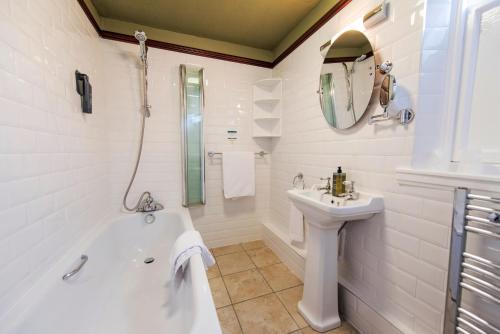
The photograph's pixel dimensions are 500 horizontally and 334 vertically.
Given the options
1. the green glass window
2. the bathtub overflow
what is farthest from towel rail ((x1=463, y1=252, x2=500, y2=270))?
the bathtub overflow

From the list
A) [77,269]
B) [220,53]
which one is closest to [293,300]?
[77,269]

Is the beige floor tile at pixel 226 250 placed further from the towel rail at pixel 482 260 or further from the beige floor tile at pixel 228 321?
the towel rail at pixel 482 260

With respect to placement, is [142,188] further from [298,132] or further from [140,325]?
[298,132]

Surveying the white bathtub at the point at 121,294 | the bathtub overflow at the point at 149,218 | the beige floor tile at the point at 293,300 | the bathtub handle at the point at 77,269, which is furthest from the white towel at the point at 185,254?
the bathtub overflow at the point at 149,218

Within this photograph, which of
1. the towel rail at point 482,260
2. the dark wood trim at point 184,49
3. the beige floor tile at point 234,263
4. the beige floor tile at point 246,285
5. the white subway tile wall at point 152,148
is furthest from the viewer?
the beige floor tile at point 234,263

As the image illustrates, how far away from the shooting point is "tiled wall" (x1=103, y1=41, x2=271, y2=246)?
1906 mm

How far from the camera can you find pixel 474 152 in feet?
2.92

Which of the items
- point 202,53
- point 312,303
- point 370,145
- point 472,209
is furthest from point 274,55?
point 312,303

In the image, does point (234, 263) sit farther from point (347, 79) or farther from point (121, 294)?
point (347, 79)

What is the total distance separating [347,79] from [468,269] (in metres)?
1.22

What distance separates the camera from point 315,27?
1.68m

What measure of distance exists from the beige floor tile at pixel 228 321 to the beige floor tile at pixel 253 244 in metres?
0.90

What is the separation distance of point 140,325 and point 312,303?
1067mm

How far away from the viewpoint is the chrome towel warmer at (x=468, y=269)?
74 centimetres
